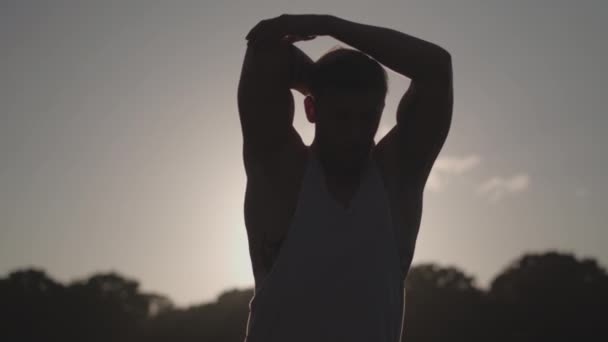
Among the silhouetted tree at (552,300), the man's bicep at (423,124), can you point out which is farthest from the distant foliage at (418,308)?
the man's bicep at (423,124)

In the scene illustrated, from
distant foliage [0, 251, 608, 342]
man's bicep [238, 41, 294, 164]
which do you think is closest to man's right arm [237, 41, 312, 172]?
man's bicep [238, 41, 294, 164]

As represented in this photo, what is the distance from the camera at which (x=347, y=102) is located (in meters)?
2.78

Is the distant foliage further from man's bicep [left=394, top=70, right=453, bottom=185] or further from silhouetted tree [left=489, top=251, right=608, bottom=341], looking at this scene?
man's bicep [left=394, top=70, right=453, bottom=185]

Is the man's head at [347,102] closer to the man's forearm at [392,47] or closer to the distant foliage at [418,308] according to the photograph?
the man's forearm at [392,47]

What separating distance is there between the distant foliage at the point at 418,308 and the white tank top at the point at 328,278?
3780 centimetres

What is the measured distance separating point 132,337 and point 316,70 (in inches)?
1902

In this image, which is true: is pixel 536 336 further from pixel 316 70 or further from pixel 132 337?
pixel 316 70

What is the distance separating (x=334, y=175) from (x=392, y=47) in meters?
0.57

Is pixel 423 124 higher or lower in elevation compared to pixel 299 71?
lower

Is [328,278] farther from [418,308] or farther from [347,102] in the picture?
[418,308]

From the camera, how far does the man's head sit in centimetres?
279

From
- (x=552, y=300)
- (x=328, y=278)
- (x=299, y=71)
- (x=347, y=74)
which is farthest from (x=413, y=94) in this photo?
(x=552, y=300)

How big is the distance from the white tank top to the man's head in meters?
0.20

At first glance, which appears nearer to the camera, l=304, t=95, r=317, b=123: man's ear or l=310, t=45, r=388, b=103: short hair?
l=310, t=45, r=388, b=103: short hair
